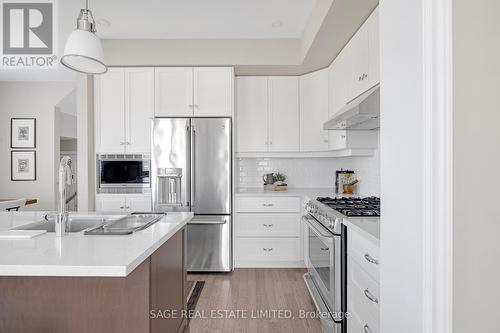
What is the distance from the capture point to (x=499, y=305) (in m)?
0.79

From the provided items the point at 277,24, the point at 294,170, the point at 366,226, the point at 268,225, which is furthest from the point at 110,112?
the point at 366,226

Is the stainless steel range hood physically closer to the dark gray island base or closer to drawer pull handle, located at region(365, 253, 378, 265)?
drawer pull handle, located at region(365, 253, 378, 265)

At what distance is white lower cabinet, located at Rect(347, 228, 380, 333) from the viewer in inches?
57.4

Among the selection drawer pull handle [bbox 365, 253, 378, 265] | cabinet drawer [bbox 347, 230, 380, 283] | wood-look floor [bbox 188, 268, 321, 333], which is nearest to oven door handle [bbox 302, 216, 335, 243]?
cabinet drawer [bbox 347, 230, 380, 283]

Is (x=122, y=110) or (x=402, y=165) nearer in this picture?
(x=402, y=165)

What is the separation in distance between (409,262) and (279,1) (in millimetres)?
2515

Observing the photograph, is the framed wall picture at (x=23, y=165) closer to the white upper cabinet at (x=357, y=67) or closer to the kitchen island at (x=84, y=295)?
the kitchen island at (x=84, y=295)

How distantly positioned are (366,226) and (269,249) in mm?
2003

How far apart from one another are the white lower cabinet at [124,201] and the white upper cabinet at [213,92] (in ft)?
3.75

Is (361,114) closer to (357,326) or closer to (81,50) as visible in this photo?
(357,326)

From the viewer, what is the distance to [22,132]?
17.0ft

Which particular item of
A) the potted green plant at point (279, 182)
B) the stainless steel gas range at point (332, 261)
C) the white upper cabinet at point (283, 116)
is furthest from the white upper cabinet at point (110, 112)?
the stainless steel gas range at point (332, 261)

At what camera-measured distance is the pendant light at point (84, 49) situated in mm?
1688

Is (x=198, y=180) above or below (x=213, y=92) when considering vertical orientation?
below
